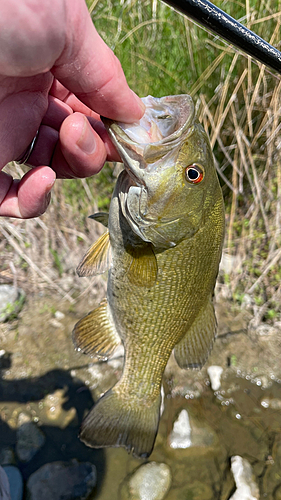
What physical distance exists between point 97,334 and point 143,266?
0.49 metres

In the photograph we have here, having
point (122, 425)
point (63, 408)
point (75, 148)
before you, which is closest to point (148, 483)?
point (63, 408)

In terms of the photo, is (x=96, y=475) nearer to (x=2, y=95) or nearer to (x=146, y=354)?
(x=146, y=354)

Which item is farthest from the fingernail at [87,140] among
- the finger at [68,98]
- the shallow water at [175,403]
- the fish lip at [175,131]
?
the shallow water at [175,403]

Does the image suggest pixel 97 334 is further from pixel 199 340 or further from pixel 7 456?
pixel 7 456

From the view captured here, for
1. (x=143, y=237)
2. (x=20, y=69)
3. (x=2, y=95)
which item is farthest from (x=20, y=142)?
(x=143, y=237)

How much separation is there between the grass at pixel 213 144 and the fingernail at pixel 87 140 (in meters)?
1.60

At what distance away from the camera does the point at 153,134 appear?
117 centimetres

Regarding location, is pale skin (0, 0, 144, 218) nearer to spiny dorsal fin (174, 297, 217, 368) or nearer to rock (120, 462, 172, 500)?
spiny dorsal fin (174, 297, 217, 368)

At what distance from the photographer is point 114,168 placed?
289cm

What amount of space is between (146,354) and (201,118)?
2007 millimetres

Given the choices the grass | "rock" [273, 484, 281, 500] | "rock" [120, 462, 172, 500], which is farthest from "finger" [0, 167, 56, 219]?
"rock" [273, 484, 281, 500]

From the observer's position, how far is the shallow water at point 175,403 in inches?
94.8

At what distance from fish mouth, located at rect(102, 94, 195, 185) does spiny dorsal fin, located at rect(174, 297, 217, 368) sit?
693 mm

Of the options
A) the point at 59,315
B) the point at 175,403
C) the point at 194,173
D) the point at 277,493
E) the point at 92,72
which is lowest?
the point at 277,493
